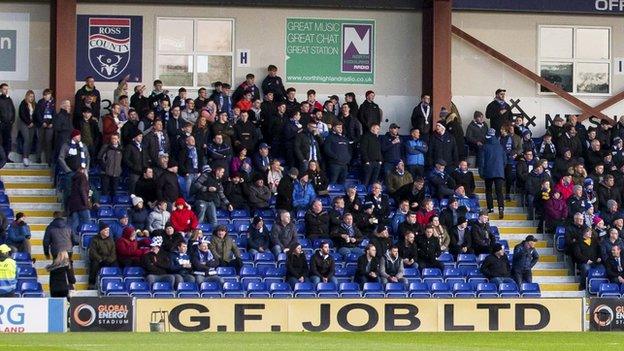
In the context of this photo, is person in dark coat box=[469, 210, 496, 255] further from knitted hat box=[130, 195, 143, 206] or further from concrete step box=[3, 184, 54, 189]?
concrete step box=[3, 184, 54, 189]

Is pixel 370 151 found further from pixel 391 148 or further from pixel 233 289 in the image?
pixel 233 289

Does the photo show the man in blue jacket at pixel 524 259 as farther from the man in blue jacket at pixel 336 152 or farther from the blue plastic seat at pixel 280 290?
the blue plastic seat at pixel 280 290

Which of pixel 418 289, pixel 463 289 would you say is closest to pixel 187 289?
pixel 418 289

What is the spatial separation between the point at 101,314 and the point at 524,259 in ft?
27.5

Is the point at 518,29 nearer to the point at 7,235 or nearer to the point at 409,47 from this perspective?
the point at 409,47

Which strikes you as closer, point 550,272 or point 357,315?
point 357,315

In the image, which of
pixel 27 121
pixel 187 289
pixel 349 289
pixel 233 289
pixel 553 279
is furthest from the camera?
pixel 27 121

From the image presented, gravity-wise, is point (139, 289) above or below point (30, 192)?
below

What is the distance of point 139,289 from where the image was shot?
1068 inches

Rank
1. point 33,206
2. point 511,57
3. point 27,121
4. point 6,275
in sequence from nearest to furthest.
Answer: point 6,275 < point 33,206 < point 27,121 < point 511,57

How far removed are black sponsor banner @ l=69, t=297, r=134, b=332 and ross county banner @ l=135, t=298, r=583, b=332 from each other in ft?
0.66

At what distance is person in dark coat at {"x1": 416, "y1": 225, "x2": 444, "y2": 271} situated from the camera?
2909 centimetres

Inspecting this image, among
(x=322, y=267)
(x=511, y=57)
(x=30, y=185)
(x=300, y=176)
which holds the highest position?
(x=511, y=57)

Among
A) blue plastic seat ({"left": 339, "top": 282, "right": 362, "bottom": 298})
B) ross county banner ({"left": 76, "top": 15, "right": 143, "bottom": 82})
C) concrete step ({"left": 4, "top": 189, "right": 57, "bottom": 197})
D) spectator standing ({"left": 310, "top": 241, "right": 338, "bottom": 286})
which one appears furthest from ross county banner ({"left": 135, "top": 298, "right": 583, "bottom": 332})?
ross county banner ({"left": 76, "top": 15, "right": 143, "bottom": 82})
